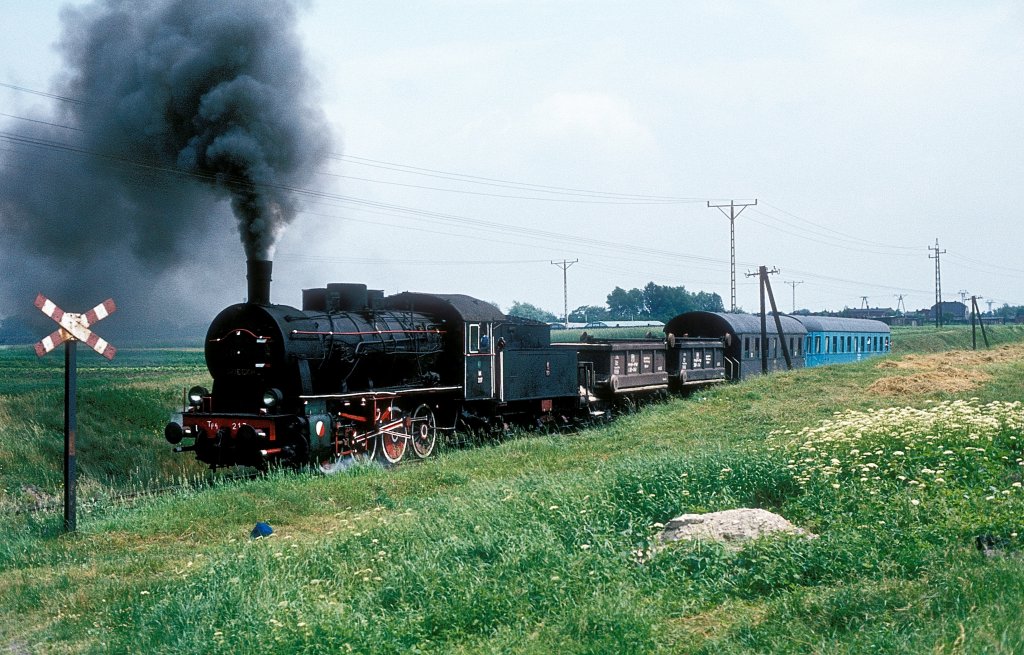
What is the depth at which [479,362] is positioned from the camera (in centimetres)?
1712

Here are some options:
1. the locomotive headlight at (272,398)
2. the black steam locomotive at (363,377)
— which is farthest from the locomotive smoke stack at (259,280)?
the locomotive headlight at (272,398)

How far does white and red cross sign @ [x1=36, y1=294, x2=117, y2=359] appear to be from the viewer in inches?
354

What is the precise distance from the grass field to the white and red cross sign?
1.97 meters

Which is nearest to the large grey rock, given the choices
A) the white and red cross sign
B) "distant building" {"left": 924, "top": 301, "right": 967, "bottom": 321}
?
the white and red cross sign

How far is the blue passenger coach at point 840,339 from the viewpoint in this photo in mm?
35406

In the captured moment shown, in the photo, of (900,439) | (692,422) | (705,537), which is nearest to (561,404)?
(692,422)

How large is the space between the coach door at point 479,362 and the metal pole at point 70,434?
836 centimetres

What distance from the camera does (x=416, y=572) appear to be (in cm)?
626

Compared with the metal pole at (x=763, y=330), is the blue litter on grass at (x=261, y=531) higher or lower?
lower

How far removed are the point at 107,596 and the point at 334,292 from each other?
8989 millimetres

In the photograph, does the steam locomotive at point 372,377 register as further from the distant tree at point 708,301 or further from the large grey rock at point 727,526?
the distant tree at point 708,301

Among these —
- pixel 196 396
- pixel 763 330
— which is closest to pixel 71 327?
pixel 196 396

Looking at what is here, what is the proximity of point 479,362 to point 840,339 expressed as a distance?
85.3 ft

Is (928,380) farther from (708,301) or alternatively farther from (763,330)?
(708,301)
